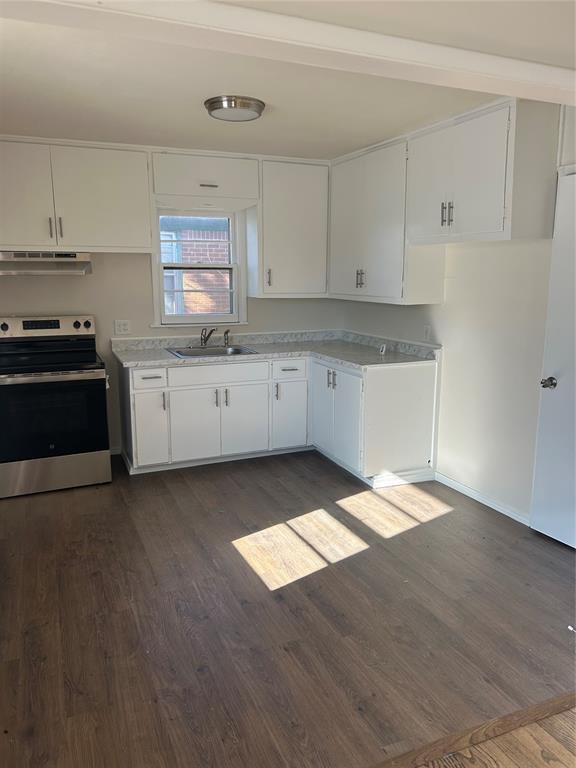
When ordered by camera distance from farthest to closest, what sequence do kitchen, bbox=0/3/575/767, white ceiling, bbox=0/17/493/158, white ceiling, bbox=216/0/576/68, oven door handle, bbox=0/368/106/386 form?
oven door handle, bbox=0/368/106/386 → kitchen, bbox=0/3/575/767 → white ceiling, bbox=0/17/493/158 → white ceiling, bbox=216/0/576/68

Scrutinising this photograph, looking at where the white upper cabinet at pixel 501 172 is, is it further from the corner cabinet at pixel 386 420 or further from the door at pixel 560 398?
the corner cabinet at pixel 386 420

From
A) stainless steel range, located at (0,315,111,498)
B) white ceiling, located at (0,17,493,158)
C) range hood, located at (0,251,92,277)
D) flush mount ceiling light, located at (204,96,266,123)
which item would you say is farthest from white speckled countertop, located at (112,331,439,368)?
flush mount ceiling light, located at (204,96,266,123)

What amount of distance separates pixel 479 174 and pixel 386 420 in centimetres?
168

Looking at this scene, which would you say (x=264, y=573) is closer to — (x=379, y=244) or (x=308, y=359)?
(x=308, y=359)

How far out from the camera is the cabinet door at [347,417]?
404 centimetres

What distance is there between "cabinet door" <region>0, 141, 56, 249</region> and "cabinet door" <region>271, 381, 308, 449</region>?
201 centimetres

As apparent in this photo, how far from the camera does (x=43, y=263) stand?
3980 mm

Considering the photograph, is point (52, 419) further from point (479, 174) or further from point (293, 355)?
point (479, 174)

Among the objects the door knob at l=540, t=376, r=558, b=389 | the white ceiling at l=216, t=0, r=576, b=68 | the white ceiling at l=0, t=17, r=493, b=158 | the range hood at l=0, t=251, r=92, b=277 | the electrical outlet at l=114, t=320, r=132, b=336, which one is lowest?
the door knob at l=540, t=376, r=558, b=389

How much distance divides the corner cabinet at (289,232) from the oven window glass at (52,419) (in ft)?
5.16

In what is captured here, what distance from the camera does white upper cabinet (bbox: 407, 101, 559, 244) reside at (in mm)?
3035

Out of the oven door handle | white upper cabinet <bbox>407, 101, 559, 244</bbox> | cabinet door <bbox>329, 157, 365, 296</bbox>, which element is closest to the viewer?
white upper cabinet <bbox>407, 101, 559, 244</bbox>

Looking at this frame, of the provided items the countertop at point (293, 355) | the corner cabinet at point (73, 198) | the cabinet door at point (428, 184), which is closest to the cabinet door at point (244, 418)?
the countertop at point (293, 355)

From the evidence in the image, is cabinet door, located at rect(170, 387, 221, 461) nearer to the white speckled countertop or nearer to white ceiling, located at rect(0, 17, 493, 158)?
the white speckled countertop
